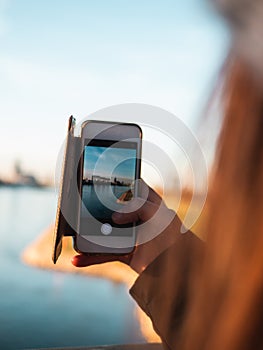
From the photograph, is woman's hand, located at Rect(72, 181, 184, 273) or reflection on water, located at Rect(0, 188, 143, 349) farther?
Answer: reflection on water, located at Rect(0, 188, 143, 349)

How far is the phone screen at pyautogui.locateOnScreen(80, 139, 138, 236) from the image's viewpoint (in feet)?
1.66

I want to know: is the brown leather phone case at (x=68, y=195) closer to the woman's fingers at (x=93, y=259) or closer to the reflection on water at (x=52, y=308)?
the woman's fingers at (x=93, y=259)

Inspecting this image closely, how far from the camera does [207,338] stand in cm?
36

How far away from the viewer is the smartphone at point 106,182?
500mm

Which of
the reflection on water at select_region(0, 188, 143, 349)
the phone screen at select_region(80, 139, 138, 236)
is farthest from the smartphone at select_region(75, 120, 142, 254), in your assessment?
the reflection on water at select_region(0, 188, 143, 349)

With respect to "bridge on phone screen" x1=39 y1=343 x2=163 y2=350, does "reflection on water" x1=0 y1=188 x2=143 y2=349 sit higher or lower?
lower

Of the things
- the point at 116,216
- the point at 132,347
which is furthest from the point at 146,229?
the point at 132,347

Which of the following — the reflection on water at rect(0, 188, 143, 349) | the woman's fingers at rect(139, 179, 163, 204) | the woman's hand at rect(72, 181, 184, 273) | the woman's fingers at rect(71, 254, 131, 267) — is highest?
the woman's fingers at rect(139, 179, 163, 204)

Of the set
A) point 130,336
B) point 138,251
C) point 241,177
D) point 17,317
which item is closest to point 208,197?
point 241,177

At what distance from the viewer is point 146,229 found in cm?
48

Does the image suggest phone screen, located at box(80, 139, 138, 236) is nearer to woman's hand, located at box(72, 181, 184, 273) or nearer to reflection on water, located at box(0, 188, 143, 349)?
woman's hand, located at box(72, 181, 184, 273)

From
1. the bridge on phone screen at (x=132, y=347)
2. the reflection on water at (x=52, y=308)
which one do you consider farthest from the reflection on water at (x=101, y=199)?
the reflection on water at (x=52, y=308)

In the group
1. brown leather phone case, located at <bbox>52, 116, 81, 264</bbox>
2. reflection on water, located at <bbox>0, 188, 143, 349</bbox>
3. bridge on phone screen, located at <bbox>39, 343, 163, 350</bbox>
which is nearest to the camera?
brown leather phone case, located at <bbox>52, 116, 81, 264</bbox>

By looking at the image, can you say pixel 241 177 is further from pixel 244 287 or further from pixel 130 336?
pixel 130 336
